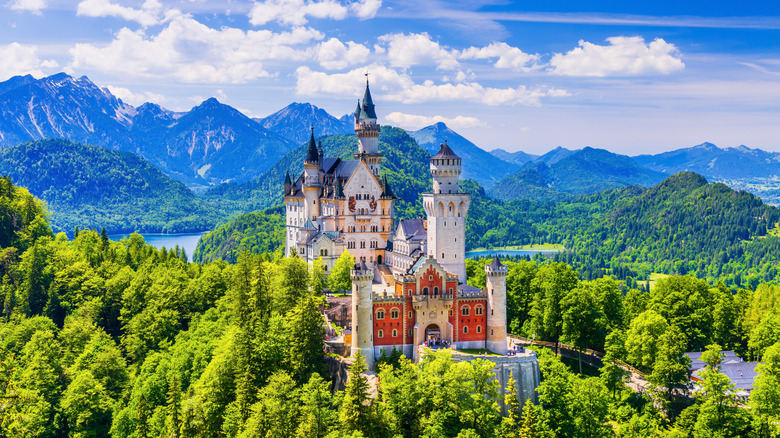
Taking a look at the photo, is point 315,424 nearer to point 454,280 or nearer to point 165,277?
point 454,280

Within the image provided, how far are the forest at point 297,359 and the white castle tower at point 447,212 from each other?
10.7 meters

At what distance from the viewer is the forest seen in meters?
57.9

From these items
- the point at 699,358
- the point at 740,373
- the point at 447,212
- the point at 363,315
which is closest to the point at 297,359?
the point at 363,315

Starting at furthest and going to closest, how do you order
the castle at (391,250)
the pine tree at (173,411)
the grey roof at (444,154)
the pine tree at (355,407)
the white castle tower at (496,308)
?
1. the grey roof at (444,154)
2. the white castle tower at (496,308)
3. the castle at (391,250)
4. the pine tree at (173,411)
5. the pine tree at (355,407)

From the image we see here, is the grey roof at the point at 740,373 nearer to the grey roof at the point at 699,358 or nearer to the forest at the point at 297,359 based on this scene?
the grey roof at the point at 699,358

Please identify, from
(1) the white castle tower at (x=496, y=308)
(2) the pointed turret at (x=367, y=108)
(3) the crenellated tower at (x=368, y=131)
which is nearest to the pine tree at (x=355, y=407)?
(1) the white castle tower at (x=496, y=308)

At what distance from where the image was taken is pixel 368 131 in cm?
10894

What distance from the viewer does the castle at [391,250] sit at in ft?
225

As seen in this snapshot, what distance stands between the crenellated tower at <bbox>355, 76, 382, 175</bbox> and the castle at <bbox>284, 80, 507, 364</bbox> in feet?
0.50

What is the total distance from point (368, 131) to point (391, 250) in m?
20.4

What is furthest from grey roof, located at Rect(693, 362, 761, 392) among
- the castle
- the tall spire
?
the tall spire

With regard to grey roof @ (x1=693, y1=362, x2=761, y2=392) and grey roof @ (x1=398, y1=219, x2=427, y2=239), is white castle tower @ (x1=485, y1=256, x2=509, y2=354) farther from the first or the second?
grey roof @ (x1=398, y1=219, x2=427, y2=239)

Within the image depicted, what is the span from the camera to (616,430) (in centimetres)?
6300

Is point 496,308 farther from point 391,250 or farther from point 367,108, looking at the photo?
point 367,108
